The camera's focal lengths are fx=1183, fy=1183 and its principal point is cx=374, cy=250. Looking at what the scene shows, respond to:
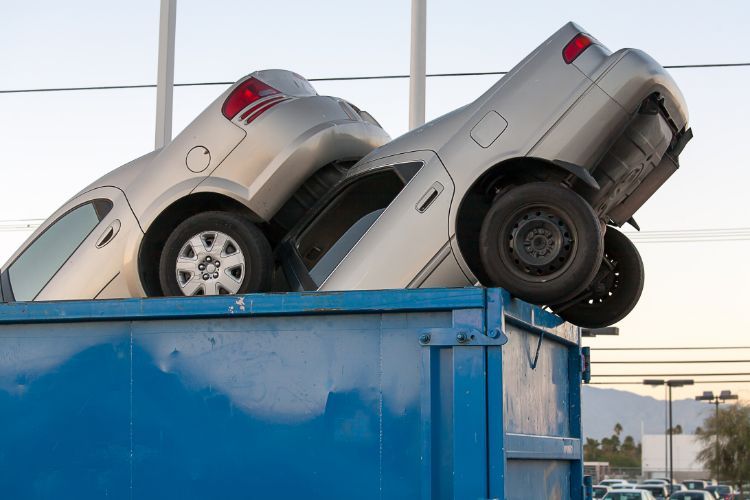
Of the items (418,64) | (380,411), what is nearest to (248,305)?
(380,411)

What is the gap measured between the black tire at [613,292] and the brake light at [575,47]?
1.10m

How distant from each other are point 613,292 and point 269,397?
292 centimetres

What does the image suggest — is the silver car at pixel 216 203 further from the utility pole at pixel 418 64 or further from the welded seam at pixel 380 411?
the utility pole at pixel 418 64

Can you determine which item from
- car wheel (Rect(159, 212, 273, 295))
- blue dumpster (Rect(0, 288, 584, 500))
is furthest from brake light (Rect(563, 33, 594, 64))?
blue dumpster (Rect(0, 288, 584, 500))

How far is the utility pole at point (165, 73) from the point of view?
14.5 meters

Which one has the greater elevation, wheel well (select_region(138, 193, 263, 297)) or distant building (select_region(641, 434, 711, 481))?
wheel well (select_region(138, 193, 263, 297))

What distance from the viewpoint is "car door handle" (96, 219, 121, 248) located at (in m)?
6.98

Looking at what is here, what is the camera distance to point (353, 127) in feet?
23.6

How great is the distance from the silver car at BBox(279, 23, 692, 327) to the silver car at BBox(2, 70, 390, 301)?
0.33m

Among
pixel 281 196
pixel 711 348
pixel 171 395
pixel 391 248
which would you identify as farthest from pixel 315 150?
pixel 711 348

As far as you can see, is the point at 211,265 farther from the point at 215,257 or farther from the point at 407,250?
the point at 407,250

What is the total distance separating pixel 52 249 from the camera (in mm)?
7238

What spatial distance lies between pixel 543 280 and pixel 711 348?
209ft

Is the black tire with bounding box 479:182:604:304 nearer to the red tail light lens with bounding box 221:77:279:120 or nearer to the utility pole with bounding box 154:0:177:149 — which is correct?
the red tail light lens with bounding box 221:77:279:120
